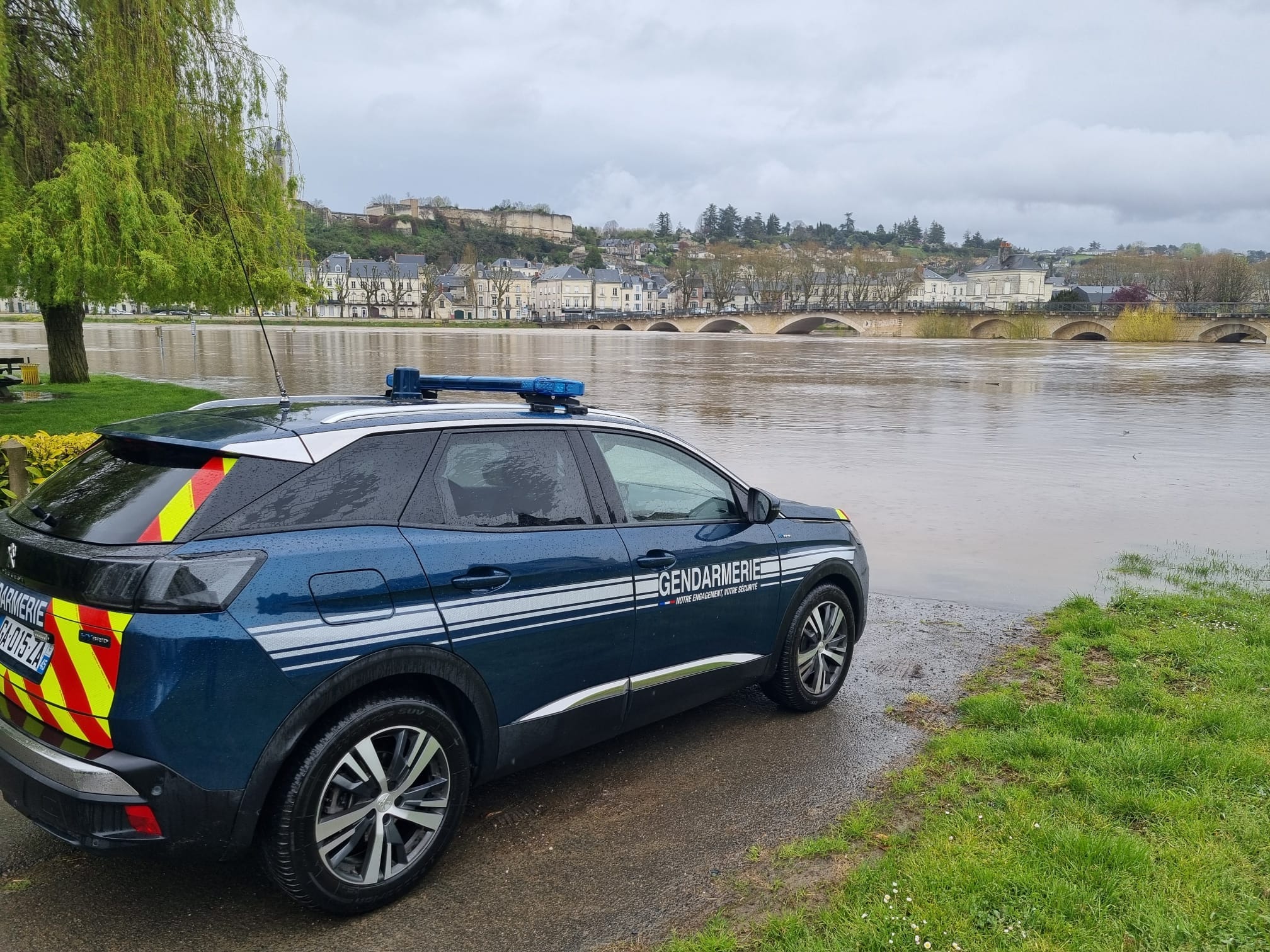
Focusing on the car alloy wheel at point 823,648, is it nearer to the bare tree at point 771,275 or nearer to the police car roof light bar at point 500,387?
the police car roof light bar at point 500,387

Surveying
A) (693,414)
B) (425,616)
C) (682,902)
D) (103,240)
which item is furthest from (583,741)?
(693,414)

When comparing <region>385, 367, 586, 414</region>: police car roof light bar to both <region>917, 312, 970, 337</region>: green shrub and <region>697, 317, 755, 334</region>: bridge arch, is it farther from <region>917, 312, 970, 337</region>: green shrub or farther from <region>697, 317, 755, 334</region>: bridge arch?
<region>697, 317, 755, 334</region>: bridge arch

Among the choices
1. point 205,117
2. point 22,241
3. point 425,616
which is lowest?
point 425,616

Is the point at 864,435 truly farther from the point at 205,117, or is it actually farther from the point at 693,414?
the point at 205,117

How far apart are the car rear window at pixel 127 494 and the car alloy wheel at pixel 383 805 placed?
3.21ft

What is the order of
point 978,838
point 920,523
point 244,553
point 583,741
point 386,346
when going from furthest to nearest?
1. point 386,346
2. point 920,523
3. point 583,741
4. point 978,838
5. point 244,553

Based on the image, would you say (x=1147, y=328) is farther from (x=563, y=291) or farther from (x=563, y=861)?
(x=563, y=291)

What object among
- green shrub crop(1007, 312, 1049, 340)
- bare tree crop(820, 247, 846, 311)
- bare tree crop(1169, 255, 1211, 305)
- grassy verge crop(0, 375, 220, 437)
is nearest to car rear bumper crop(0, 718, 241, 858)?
grassy verge crop(0, 375, 220, 437)

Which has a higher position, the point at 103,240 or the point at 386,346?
the point at 103,240

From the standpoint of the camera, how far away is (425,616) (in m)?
3.25

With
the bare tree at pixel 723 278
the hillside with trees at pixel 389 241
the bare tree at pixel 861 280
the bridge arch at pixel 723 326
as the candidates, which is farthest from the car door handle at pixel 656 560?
the hillside with trees at pixel 389 241

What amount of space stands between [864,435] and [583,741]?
13878 millimetres

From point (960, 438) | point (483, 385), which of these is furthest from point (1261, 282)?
point (483, 385)

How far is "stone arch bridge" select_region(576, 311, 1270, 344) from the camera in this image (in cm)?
8469
